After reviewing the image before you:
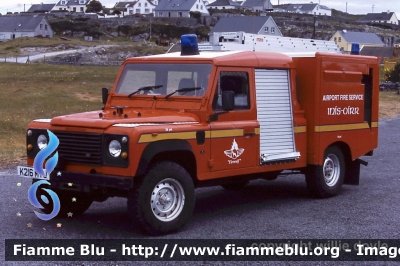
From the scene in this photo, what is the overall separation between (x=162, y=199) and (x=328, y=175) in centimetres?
395

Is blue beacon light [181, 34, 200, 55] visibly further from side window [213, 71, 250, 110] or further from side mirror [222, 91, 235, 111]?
side mirror [222, 91, 235, 111]

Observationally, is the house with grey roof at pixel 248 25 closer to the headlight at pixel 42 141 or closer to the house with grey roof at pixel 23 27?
the house with grey roof at pixel 23 27

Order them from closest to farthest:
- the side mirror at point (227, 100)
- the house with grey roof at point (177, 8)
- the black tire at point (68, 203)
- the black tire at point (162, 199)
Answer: the black tire at point (162, 199) < the side mirror at point (227, 100) < the black tire at point (68, 203) < the house with grey roof at point (177, 8)

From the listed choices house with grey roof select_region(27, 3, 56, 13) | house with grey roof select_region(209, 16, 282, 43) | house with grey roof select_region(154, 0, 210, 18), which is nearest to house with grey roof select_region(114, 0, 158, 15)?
house with grey roof select_region(27, 3, 56, 13)

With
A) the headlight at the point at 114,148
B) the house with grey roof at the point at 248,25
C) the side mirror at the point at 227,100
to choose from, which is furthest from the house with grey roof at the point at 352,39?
the headlight at the point at 114,148

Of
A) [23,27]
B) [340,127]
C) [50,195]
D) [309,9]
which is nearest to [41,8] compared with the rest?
[23,27]

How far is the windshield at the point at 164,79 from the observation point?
8.87 m

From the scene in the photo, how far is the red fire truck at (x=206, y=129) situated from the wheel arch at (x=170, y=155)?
0.04 feet

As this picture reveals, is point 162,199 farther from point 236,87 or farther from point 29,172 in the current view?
point 236,87

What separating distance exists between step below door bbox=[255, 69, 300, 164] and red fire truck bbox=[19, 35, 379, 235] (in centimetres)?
2

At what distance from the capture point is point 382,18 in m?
181

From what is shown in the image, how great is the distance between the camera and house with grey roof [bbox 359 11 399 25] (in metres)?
181

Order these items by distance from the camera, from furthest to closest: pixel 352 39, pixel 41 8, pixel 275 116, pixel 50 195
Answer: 1. pixel 41 8
2. pixel 352 39
3. pixel 275 116
4. pixel 50 195

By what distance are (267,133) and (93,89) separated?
29510 millimetres
